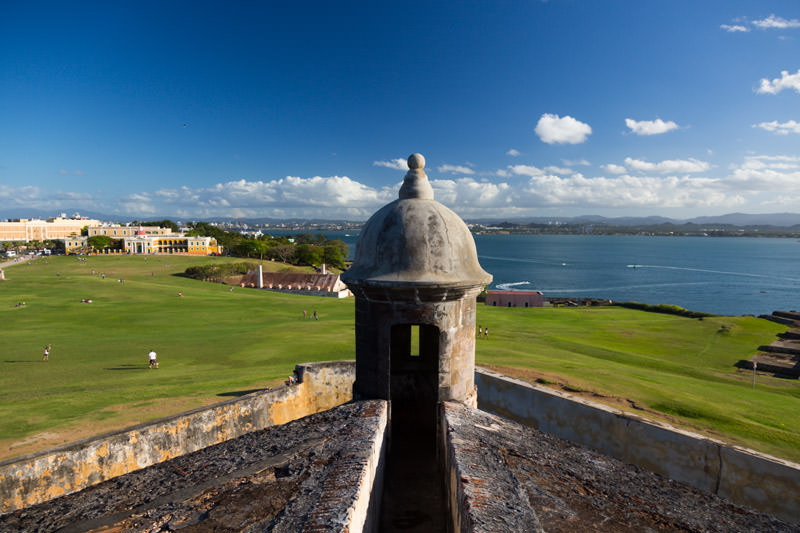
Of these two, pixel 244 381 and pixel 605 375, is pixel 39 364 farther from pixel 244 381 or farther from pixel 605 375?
pixel 605 375

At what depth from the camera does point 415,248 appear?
631 centimetres

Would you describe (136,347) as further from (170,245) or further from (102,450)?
(170,245)

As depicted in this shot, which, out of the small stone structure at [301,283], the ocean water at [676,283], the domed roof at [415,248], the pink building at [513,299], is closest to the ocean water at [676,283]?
the ocean water at [676,283]

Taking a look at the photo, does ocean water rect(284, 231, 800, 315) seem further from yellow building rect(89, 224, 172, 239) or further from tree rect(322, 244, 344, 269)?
yellow building rect(89, 224, 172, 239)

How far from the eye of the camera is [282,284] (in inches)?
2233

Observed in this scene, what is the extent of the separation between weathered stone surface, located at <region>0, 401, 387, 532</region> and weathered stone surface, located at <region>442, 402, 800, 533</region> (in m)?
1.04

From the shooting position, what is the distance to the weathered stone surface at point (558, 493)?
12.6ft

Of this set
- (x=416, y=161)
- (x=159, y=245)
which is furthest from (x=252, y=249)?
(x=416, y=161)

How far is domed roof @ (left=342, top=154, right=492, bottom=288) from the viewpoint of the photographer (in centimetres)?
628

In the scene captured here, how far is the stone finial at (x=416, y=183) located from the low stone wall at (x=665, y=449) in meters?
6.89

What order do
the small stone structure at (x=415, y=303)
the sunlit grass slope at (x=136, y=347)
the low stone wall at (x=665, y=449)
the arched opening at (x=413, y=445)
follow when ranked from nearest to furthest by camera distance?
the arched opening at (x=413, y=445) < the small stone structure at (x=415, y=303) < the low stone wall at (x=665, y=449) < the sunlit grass slope at (x=136, y=347)

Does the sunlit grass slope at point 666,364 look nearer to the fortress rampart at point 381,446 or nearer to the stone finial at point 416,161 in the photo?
the fortress rampart at point 381,446

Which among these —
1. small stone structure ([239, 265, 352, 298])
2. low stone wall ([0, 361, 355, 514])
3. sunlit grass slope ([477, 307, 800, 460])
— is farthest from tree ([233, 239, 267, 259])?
low stone wall ([0, 361, 355, 514])

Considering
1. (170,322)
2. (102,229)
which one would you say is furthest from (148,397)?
(102,229)
